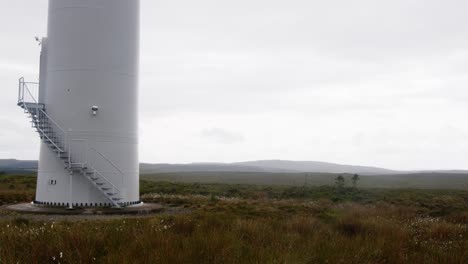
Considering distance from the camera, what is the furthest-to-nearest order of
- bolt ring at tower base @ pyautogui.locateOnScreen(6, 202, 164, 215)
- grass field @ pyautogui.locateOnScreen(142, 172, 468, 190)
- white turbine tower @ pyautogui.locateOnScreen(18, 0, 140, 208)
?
grass field @ pyautogui.locateOnScreen(142, 172, 468, 190) → white turbine tower @ pyautogui.locateOnScreen(18, 0, 140, 208) → bolt ring at tower base @ pyautogui.locateOnScreen(6, 202, 164, 215)

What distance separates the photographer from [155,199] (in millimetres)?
24938

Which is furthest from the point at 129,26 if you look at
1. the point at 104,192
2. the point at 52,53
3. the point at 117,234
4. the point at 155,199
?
the point at 117,234

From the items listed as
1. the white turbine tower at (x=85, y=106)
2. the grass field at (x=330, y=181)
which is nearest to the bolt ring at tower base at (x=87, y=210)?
the white turbine tower at (x=85, y=106)

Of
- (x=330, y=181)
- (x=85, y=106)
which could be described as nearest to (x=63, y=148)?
(x=85, y=106)

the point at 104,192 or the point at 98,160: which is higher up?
the point at 98,160

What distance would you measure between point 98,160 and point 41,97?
4.00 m

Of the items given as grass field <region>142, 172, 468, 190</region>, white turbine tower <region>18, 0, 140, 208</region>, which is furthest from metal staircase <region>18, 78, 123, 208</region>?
grass field <region>142, 172, 468, 190</region>

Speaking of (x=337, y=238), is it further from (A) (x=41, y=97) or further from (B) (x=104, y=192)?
(A) (x=41, y=97)

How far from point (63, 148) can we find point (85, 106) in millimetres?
2039

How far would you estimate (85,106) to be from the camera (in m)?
19.3

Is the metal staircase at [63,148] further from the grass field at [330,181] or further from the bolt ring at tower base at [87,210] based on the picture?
the grass field at [330,181]

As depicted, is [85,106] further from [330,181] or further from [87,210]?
[330,181]

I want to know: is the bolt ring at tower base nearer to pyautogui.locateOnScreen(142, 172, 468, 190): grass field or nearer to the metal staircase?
the metal staircase

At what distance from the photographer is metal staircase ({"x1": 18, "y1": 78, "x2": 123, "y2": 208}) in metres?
19.3
